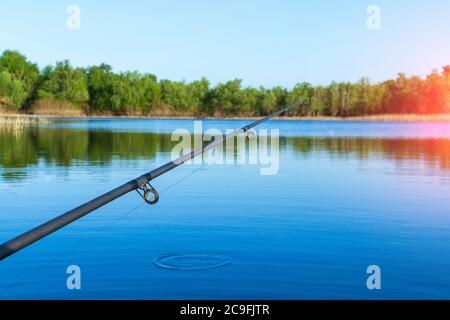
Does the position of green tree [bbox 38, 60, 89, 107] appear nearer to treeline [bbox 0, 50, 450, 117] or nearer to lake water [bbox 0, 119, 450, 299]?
treeline [bbox 0, 50, 450, 117]

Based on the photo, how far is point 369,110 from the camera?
11775 cm

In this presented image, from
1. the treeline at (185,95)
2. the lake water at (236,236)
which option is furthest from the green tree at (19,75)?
the lake water at (236,236)

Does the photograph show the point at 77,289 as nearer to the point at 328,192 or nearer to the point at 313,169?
the point at 328,192

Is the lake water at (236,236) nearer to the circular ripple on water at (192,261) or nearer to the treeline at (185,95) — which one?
the circular ripple on water at (192,261)

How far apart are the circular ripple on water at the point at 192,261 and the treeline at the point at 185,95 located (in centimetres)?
9657

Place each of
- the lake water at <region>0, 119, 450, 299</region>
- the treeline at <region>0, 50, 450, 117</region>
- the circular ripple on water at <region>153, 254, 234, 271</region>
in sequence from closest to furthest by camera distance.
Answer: the lake water at <region>0, 119, 450, 299</region>, the circular ripple on water at <region>153, 254, 234, 271</region>, the treeline at <region>0, 50, 450, 117</region>

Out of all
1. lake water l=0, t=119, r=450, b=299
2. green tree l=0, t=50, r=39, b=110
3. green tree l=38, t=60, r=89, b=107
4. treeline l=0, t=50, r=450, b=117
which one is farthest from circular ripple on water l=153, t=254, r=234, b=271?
green tree l=38, t=60, r=89, b=107

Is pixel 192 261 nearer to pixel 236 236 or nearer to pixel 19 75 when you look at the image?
pixel 236 236

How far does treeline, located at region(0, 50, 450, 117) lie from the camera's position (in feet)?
372

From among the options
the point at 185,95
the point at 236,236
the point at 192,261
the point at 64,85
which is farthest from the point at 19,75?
the point at 192,261

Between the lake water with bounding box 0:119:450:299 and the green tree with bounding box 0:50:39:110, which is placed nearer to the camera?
the lake water with bounding box 0:119:450:299

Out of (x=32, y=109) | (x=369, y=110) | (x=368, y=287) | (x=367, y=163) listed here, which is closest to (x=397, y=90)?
(x=369, y=110)

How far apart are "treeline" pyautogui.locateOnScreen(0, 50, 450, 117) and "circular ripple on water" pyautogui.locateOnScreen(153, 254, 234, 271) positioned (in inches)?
3802
